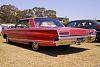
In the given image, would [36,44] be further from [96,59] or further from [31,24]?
[96,59]

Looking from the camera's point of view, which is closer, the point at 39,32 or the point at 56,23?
the point at 39,32

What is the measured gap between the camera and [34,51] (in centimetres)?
1075

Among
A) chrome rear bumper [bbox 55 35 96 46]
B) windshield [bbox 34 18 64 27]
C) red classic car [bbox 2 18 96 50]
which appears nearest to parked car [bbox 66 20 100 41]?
red classic car [bbox 2 18 96 50]

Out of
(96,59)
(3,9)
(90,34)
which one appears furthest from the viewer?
(3,9)

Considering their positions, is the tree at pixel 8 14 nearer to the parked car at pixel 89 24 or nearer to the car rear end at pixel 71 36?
the parked car at pixel 89 24

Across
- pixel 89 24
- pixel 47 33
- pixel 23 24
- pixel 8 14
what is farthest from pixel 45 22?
pixel 8 14

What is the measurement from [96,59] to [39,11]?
84464 millimetres

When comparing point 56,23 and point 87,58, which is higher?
point 56,23

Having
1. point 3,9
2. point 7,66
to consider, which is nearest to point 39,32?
point 7,66

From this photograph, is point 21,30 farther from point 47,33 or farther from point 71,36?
point 71,36

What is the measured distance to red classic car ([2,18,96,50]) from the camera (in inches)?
360

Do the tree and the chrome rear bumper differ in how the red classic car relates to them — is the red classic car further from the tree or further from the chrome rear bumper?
the tree

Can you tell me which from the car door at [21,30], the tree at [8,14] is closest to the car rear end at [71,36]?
the car door at [21,30]

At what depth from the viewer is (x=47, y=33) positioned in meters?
9.59
